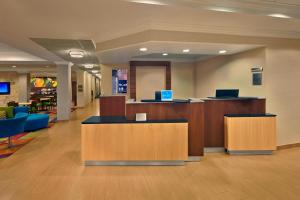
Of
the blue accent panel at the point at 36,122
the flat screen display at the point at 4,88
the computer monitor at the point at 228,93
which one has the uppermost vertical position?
the flat screen display at the point at 4,88

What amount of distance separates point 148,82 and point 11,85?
1230cm

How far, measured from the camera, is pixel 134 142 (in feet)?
13.1

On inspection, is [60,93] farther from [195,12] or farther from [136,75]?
[195,12]

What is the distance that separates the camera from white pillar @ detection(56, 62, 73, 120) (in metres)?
9.61

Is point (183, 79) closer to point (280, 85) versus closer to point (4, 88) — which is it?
point (280, 85)

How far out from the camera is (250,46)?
501cm

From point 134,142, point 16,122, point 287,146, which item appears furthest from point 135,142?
point 287,146

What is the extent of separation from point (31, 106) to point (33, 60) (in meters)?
3.01

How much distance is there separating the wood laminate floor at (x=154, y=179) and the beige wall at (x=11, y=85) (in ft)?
40.8

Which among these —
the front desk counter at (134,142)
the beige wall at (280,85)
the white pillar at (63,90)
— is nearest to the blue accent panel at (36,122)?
the white pillar at (63,90)

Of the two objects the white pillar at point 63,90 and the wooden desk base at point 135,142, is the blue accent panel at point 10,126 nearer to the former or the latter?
the wooden desk base at point 135,142

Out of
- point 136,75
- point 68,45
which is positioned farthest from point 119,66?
point 68,45

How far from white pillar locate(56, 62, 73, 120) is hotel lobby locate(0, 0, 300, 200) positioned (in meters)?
3.34

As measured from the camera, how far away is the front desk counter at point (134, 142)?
3.98 m
